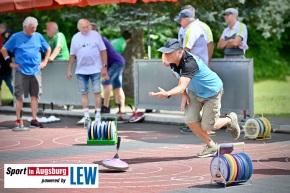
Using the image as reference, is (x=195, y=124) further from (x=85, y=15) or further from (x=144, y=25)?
(x=85, y=15)

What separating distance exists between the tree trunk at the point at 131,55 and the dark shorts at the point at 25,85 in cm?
912

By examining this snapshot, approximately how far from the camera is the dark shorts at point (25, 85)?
1780 centimetres

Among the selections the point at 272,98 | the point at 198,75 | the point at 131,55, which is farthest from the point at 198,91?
the point at 272,98

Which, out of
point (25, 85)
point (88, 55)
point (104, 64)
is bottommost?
point (25, 85)

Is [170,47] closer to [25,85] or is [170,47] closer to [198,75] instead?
[198,75]

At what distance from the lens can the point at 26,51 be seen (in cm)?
1769

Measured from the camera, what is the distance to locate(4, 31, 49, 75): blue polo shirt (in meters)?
17.7

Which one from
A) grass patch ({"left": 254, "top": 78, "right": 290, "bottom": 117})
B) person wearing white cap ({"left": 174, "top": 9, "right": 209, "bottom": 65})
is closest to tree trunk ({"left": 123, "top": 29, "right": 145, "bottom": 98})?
grass patch ({"left": 254, "top": 78, "right": 290, "bottom": 117})

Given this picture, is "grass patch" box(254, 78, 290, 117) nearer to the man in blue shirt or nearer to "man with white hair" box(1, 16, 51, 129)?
"man with white hair" box(1, 16, 51, 129)

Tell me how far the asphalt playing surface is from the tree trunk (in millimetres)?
7918

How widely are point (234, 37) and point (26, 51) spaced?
4.35 meters

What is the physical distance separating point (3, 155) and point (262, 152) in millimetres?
4129

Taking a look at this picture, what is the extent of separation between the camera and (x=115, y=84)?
2038 centimetres

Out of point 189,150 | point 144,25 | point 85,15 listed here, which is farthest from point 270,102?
point 189,150
